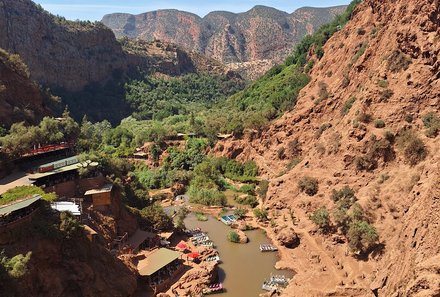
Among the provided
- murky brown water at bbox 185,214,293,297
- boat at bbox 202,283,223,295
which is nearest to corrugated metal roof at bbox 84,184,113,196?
boat at bbox 202,283,223,295

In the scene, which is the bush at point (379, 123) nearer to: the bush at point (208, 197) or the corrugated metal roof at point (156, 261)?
the bush at point (208, 197)

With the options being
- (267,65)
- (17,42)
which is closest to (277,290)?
(17,42)

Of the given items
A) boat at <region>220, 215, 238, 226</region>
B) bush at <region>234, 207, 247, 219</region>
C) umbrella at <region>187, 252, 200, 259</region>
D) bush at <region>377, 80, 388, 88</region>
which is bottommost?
boat at <region>220, 215, 238, 226</region>

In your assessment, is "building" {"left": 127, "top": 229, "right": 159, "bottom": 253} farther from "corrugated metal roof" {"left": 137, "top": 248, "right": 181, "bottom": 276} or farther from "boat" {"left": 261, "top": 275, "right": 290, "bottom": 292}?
"boat" {"left": 261, "top": 275, "right": 290, "bottom": 292}

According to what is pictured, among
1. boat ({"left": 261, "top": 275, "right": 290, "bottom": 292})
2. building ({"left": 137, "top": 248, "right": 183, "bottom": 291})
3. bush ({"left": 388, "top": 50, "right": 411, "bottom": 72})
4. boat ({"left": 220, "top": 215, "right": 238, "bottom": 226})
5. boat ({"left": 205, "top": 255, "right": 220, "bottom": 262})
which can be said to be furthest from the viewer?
boat ({"left": 220, "top": 215, "right": 238, "bottom": 226})

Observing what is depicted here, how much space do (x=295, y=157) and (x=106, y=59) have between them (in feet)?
259

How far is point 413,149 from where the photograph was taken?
126ft

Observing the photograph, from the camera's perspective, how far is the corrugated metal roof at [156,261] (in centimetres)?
3095

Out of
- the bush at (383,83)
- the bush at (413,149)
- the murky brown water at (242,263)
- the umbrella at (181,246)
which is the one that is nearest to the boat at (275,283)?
the murky brown water at (242,263)

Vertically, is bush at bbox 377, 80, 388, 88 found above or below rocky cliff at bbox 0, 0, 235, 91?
below

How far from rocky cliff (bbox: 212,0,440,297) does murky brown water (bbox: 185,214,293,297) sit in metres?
1.70

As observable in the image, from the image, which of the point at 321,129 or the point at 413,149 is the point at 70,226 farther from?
the point at 321,129

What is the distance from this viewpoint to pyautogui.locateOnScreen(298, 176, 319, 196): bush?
44312 mm

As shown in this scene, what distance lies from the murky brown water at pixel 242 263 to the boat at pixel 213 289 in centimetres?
49
